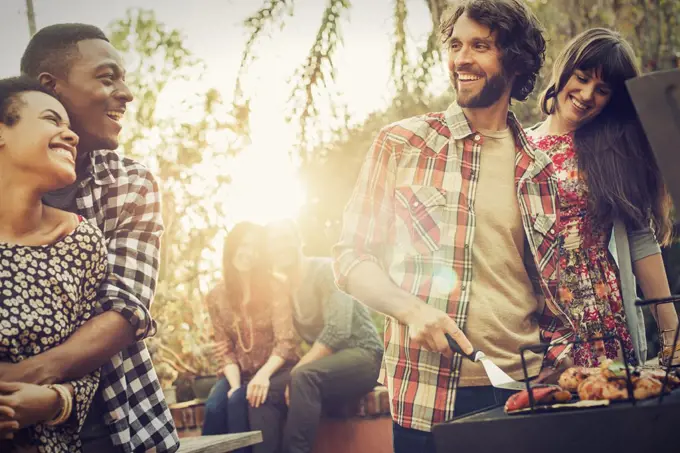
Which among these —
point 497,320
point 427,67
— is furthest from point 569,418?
point 427,67

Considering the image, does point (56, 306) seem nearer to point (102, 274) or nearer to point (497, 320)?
point (102, 274)

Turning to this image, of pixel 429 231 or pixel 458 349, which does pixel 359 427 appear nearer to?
pixel 429 231

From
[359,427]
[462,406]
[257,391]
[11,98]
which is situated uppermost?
[11,98]

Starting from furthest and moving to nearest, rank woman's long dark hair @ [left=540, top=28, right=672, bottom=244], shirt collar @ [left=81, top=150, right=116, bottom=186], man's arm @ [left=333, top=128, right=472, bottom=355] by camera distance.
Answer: woman's long dark hair @ [left=540, top=28, right=672, bottom=244] → shirt collar @ [left=81, top=150, right=116, bottom=186] → man's arm @ [left=333, top=128, right=472, bottom=355]

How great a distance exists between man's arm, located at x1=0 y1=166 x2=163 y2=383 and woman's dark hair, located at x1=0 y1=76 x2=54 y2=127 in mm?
318

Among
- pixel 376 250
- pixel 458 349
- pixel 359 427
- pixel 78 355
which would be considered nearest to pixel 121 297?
pixel 78 355

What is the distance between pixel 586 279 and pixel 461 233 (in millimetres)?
558

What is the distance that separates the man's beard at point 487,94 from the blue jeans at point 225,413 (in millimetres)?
2584

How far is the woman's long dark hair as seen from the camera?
2.60 metres

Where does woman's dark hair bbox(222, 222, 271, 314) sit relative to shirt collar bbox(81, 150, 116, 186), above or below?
below

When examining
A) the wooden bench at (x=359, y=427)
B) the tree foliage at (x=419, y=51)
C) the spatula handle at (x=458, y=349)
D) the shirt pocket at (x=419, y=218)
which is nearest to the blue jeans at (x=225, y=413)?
the wooden bench at (x=359, y=427)

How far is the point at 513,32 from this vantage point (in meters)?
2.38

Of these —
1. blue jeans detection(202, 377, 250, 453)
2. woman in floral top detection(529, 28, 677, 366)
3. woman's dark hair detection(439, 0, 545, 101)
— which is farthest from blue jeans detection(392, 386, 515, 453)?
blue jeans detection(202, 377, 250, 453)

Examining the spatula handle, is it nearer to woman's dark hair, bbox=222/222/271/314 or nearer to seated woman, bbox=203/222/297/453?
seated woman, bbox=203/222/297/453
